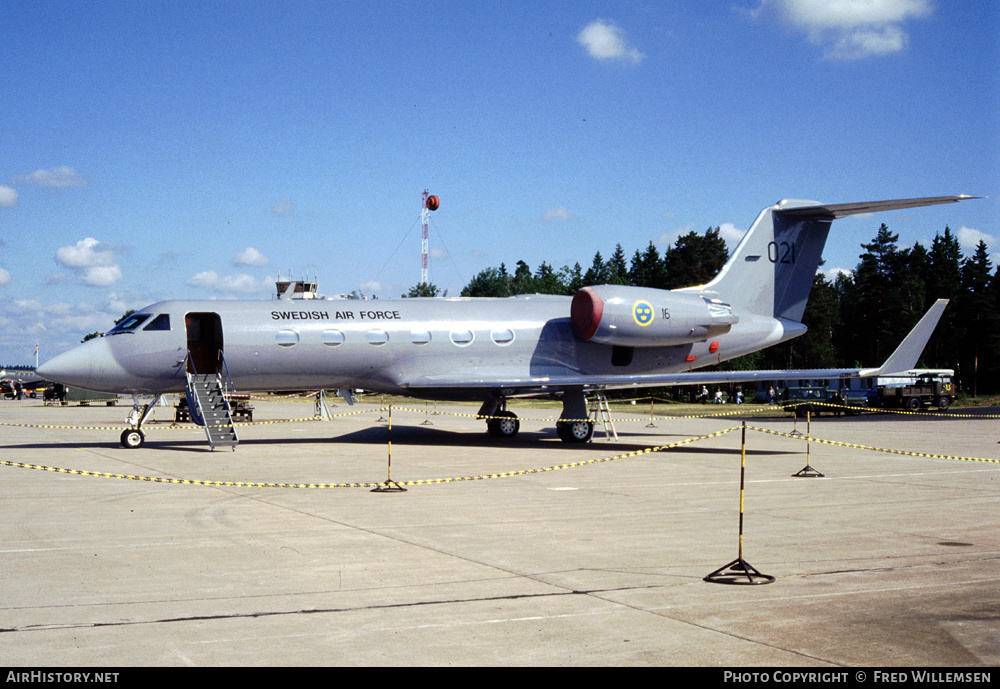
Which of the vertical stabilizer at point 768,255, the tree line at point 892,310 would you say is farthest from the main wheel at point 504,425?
the tree line at point 892,310

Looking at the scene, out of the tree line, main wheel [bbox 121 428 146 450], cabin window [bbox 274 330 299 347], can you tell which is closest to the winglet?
cabin window [bbox 274 330 299 347]

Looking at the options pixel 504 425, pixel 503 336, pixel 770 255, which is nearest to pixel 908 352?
pixel 770 255

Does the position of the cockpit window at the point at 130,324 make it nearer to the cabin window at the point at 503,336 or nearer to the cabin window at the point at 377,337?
the cabin window at the point at 377,337

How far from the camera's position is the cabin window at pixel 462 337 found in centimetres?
2344

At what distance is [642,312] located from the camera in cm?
2339

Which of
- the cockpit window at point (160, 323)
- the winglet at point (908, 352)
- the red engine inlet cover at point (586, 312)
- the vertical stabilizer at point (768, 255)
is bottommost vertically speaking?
the winglet at point (908, 352)

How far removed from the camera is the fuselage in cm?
2103

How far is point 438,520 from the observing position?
11523mm

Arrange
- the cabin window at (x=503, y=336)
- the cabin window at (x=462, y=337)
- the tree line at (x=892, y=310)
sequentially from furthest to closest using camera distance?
the tree line at (x=892, y=310) < the cabin window at (x=503, y=336) < the cabin window at (x=462, y=337)

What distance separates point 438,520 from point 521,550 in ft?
7.03

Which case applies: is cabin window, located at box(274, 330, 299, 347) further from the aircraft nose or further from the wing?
the aircraft nose

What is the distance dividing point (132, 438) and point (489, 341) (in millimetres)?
9193

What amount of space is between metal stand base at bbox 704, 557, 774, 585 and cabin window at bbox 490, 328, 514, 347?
51.2 ft

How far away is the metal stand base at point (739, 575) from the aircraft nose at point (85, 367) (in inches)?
653
